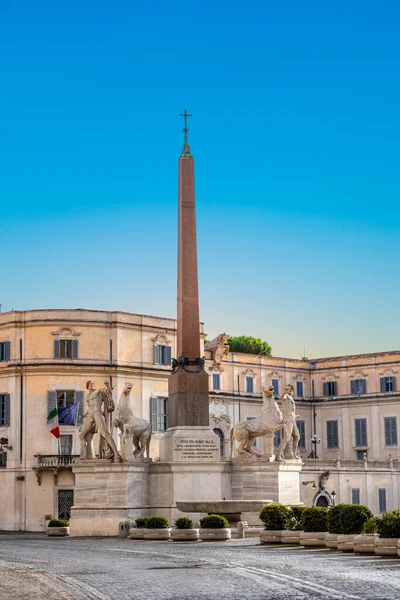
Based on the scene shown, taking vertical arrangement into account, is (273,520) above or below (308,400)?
below

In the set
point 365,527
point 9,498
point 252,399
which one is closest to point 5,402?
point 9,498

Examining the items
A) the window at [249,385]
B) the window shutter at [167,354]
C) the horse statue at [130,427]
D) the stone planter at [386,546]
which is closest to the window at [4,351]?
the window shutter at [167,354]

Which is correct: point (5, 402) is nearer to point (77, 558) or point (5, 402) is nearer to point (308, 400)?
point (308, 400)

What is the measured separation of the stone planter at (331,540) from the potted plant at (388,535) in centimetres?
261

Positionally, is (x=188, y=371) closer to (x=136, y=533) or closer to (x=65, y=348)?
(x=136, y=533)

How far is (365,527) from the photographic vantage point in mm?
24891

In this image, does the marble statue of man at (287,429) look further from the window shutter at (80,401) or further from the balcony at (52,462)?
the window shutter at (80,401)

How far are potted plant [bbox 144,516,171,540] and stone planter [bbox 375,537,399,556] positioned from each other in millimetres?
9798

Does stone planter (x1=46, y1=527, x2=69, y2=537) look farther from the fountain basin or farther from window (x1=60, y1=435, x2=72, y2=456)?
window (x1=60, y1=435, x2=72, y2=456)

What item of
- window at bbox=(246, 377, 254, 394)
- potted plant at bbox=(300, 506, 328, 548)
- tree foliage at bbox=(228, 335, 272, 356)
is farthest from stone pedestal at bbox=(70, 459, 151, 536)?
tree foliage at bbox=(228, 335, 272, 356)

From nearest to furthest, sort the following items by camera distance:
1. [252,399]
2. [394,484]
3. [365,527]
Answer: [365,527] < [394,484] < [252,399]

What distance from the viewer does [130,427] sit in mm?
37781

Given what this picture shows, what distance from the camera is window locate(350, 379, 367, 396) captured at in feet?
273

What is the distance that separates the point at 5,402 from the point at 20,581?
46.0 m
